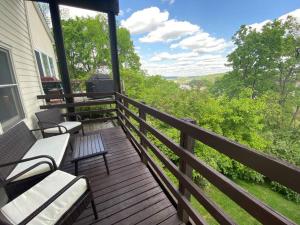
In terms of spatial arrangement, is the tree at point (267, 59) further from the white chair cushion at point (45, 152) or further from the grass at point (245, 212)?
the white chair cushion at point (45, 152)

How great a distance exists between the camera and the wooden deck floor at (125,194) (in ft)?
5.86

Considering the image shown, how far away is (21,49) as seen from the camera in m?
3.50

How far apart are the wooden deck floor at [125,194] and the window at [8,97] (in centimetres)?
115

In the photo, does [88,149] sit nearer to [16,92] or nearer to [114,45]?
[16,92]

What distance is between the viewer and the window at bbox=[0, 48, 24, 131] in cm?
266

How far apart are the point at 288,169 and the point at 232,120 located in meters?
9.72

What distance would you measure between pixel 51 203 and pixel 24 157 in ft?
4.57

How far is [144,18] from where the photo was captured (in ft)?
72.5

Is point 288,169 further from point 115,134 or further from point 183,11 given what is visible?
point 183,11

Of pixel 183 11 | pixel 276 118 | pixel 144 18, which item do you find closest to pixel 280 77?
pixel 276 118

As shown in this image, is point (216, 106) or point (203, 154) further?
point (216, 106)

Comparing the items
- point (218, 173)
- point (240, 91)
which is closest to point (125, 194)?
point (218, 173)

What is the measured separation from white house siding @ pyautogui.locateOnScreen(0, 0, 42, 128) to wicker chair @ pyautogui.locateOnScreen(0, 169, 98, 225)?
85.4 inches

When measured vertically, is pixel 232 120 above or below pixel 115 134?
below
